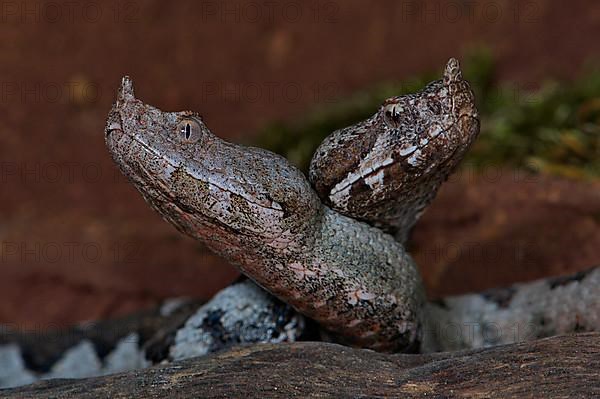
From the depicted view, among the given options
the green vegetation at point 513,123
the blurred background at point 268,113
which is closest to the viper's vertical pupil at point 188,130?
the blurred background at point 268,113

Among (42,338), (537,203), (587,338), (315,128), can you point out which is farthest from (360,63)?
(587,338)

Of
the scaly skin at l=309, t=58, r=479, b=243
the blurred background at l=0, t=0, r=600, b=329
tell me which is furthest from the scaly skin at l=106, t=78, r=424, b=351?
the blurred background at l=0, t=0, r=600, b=329

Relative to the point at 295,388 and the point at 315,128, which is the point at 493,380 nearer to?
the point at 295,388

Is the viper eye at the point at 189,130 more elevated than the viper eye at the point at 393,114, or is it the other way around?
the viper eye at the point at 393,114

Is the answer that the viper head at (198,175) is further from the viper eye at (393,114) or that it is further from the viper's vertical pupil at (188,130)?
the viper eye at (393,114)

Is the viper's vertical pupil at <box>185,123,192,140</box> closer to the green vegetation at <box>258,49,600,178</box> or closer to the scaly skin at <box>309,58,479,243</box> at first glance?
the scaly skin at <box>309,58,479,243</box>

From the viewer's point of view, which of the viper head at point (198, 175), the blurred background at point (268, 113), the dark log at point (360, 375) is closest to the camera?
the dark log at point (360, 375)

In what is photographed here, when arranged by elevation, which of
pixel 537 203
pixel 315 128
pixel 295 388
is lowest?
pixel 295 388
